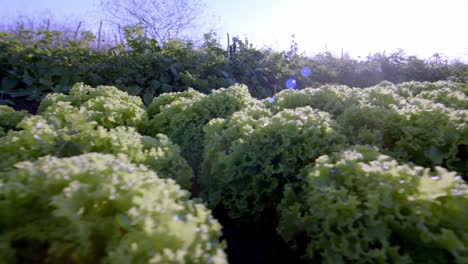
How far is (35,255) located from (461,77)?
1672 centimetres

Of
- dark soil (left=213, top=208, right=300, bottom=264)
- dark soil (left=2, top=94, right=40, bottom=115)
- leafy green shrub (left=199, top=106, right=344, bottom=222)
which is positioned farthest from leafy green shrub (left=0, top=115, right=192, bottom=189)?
dark soil (left=2, top=94, right=40, bottom=115)

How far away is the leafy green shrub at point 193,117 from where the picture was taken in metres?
4.28

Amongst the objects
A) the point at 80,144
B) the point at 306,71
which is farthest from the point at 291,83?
the point at 80,144

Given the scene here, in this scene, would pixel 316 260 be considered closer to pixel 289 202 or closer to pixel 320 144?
pixel 289 202

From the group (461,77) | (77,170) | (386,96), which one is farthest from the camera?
(461,77)

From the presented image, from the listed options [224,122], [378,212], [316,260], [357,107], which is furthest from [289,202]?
[357,107]

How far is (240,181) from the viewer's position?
3174 millimetres

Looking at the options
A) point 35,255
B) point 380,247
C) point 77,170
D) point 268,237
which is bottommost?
point 268,237

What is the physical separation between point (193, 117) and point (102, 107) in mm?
1154

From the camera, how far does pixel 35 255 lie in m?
1.54

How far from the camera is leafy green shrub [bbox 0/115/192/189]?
238cm

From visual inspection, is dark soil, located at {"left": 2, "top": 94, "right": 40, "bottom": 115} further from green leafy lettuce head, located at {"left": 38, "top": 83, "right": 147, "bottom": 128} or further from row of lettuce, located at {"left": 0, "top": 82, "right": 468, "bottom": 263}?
row of lettuce, located at {"left": 0, "top": 82, "right": 468, "bottom": 263}

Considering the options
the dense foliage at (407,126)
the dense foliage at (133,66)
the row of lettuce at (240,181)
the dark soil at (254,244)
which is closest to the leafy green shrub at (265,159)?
the row of lettuce at (240,181)

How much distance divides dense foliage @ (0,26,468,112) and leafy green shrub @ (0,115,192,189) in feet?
13.4
